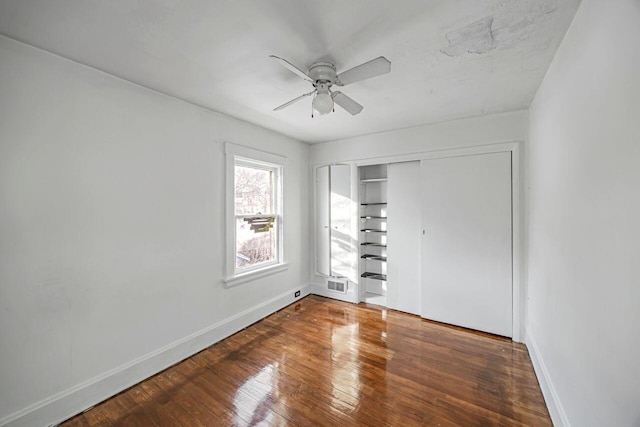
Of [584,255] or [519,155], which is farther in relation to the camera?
[519,155]

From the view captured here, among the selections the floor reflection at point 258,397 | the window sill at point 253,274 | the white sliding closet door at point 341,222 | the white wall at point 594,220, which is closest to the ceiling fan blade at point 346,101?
the white wall at point 594,220

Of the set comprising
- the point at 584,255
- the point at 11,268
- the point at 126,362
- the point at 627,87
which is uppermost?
the point at 627,87

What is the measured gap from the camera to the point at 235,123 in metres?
3.09

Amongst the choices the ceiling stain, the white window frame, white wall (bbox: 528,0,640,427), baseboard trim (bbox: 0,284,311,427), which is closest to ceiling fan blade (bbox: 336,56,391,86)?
the ceiling stain

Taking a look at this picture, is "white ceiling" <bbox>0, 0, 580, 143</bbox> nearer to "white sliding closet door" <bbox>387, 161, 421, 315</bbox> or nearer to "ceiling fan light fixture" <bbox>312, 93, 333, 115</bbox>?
"ceiling fan light fixture" <bbox>312, 93, 333, 115</bbox>

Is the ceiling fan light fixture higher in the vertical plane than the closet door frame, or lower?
higher

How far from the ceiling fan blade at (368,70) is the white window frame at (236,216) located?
1.74 meters

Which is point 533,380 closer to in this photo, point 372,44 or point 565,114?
point 565,114

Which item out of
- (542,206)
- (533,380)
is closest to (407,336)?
(533,380)

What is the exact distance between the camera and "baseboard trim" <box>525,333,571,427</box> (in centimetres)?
161

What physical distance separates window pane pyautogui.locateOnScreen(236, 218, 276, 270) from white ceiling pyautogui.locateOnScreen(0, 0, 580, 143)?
157 centimetres

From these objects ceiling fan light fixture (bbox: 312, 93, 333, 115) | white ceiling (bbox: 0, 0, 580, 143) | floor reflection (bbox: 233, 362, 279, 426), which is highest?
white ceiling (bbox: 0, 0, 580, 143)

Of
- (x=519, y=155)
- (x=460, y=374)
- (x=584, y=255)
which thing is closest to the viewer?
(x=584, y=255)

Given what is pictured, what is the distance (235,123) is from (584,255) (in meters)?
3.22
